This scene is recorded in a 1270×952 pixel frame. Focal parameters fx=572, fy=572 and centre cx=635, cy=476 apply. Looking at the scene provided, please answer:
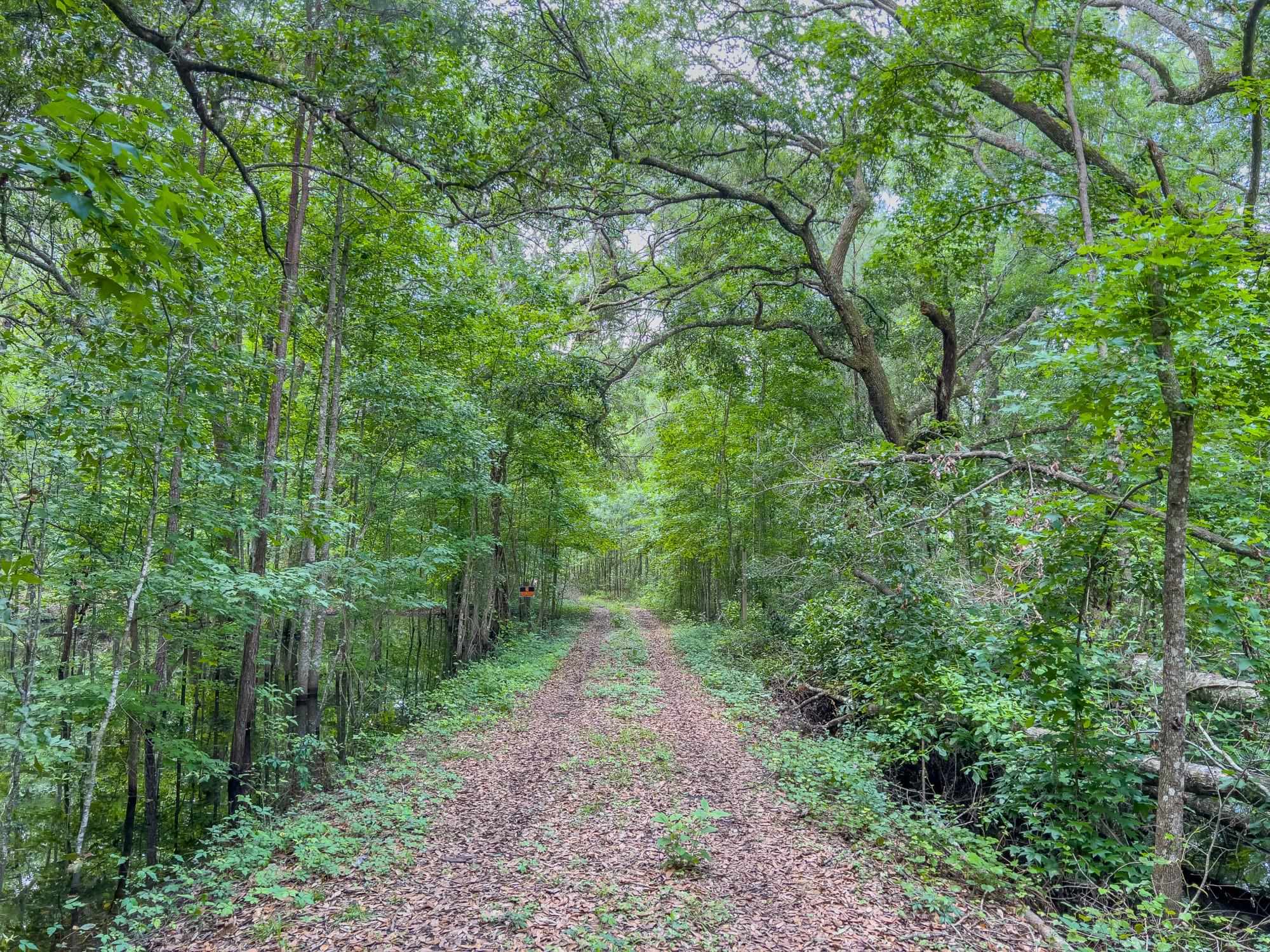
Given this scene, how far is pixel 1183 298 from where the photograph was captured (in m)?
3.23

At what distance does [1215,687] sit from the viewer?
4.88 meters

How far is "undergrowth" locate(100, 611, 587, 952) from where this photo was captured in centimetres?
407

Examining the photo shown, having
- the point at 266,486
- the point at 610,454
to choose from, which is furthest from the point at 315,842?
the point at 610,454

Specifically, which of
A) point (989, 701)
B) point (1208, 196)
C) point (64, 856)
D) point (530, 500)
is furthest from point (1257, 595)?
point (530, 500)

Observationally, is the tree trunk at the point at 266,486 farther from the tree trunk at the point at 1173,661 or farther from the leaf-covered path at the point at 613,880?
the tree trunk at the point at 1173,661

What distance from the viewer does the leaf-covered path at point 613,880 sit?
12.0 feet

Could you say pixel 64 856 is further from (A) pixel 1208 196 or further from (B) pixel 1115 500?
(A) pixel 1208 196

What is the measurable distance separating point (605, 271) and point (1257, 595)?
29.5 ft

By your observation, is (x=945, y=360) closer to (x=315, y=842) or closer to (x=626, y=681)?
(x=626, y=681)

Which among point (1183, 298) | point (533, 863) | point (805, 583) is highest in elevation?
point (1183, 298)

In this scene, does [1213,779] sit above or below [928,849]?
above

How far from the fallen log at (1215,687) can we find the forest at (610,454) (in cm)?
5

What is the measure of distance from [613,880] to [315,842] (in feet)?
8.34

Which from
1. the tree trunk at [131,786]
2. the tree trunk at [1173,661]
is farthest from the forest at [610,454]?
the tree trunk at [131,786]
